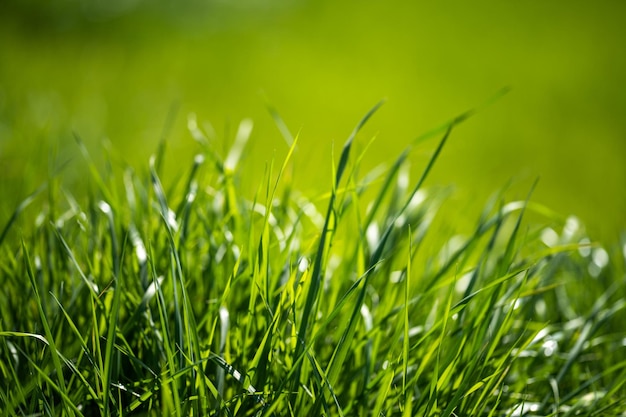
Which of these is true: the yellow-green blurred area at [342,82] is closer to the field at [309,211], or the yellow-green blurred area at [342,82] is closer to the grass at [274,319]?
the field at [309,211]

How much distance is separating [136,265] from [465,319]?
0.63 metres

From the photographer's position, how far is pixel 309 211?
172cm

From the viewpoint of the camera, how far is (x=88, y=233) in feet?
4.28

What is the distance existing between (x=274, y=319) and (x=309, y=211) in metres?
0.84

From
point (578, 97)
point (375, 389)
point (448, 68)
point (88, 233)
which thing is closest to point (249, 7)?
point (448, 68)

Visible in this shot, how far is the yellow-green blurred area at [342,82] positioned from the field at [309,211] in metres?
0.02

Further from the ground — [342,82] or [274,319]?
[274,319]

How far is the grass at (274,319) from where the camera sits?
909 millimetres

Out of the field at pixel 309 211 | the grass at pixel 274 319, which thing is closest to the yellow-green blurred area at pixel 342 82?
the field at pixel 309 211

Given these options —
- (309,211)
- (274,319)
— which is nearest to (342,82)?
(309,211)

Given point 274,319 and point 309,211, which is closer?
point 274,319

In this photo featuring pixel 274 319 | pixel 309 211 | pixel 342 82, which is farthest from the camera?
pixel 342 82

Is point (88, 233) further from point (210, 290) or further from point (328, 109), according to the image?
point (328, 109)

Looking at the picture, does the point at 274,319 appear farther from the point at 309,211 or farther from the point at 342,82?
the point at 342,82
